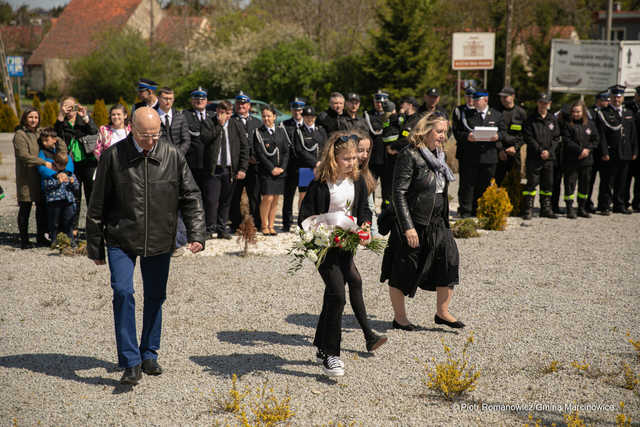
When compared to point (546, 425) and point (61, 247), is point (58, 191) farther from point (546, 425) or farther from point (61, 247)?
point (546, 425)

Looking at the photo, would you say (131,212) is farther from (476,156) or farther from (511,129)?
(511,129)

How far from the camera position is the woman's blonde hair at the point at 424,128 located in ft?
17.7

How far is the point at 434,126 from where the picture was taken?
537 cm

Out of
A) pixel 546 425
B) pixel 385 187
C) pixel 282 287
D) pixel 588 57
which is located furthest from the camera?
pixel 588 57

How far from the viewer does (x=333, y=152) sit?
4859 mm

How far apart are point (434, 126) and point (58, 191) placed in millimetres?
5818

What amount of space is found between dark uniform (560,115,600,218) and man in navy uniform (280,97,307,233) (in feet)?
16.4

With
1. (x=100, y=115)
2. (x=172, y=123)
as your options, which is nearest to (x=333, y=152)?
(x=172, y=123)

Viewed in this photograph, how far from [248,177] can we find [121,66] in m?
39.4

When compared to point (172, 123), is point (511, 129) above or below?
below

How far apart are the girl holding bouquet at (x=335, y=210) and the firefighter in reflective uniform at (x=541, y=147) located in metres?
7.30

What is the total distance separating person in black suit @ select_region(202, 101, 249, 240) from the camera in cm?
950

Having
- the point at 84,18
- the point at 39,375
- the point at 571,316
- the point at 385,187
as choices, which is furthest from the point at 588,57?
the point at 84,18

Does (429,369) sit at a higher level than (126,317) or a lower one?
lower
